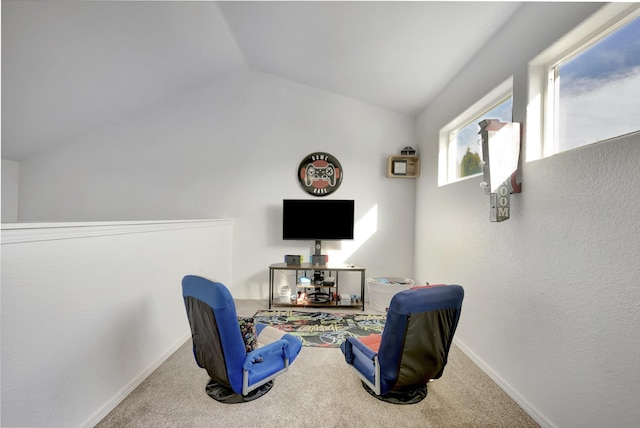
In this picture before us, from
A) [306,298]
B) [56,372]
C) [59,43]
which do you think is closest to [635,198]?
[56,372]

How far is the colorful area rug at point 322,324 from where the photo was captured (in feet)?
9.34

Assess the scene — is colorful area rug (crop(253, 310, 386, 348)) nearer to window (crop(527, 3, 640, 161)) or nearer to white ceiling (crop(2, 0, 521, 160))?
window (crop(527, 3, 640, 161))

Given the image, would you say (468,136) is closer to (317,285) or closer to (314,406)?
(317,285)

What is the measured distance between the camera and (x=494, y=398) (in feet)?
6.34

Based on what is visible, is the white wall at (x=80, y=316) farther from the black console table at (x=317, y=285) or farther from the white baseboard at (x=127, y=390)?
the black console table at (x=317, y=285)

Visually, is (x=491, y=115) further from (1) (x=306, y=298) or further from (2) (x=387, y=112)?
(1) (x=306, y=298)

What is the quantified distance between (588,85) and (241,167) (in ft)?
12.5

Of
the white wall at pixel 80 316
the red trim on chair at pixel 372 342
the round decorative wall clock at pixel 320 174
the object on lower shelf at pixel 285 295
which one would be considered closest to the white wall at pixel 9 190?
the white wall at pixel 80 316

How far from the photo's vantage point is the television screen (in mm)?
3996

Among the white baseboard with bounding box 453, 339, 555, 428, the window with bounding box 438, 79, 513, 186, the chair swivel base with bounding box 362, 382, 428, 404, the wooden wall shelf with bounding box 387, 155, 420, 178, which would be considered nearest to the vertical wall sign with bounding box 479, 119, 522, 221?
the window with bounding box 438, 79, 513, 186

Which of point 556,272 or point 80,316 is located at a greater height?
point 556,272

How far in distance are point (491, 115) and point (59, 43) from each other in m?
4.15

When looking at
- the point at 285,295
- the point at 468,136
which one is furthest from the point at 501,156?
the point at 285,295

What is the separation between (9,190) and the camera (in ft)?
13.4
